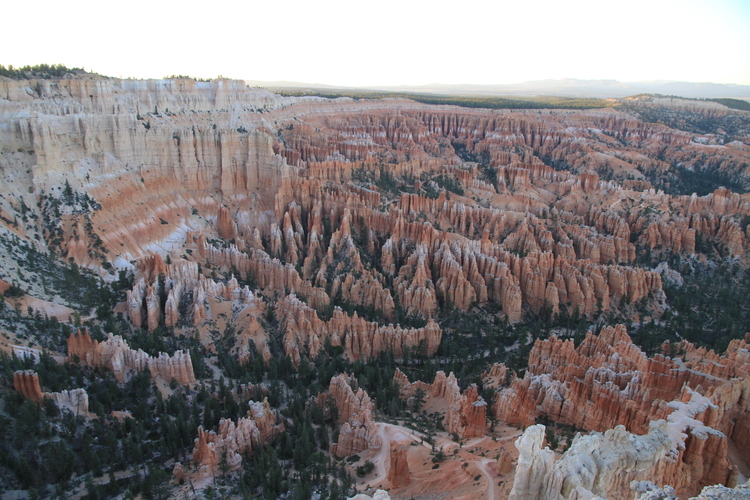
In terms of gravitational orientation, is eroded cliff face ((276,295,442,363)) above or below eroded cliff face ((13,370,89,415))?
below

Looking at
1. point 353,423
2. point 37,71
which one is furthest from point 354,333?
point 37,71

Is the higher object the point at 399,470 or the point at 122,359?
the point at 122,359

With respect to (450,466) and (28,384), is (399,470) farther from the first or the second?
(28,384)

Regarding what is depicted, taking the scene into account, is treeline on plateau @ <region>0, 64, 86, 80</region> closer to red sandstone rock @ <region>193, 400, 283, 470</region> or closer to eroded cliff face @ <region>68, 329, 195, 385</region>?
eroded cliff face @ <region>68, 329, 195, 385</region>

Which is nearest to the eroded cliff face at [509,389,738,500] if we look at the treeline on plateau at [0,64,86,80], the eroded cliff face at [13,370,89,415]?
the eroded cliff face at [13,370,89,415]

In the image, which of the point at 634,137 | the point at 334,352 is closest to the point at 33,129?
the point at 334,352

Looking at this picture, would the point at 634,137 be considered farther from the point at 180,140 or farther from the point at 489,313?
the point at 180,140
